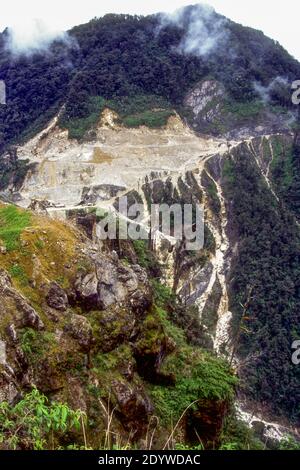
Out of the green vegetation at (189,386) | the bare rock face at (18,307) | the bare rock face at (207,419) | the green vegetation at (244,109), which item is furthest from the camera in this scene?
the green vegetation at (244,109)

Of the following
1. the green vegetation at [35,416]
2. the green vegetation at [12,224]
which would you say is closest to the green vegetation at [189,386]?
the green vegetation at [12,224]

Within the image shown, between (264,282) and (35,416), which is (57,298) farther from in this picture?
(264,282)

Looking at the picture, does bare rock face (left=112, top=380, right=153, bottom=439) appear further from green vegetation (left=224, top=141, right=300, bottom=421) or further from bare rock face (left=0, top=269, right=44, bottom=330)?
green vegetation (left=224, top=141, right=300, bottom=421)

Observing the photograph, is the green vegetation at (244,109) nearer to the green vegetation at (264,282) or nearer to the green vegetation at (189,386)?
the green vegetation at (264,282)

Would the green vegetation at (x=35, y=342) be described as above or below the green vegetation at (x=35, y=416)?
below

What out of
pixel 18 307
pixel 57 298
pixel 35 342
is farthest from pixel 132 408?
pixel 18 307

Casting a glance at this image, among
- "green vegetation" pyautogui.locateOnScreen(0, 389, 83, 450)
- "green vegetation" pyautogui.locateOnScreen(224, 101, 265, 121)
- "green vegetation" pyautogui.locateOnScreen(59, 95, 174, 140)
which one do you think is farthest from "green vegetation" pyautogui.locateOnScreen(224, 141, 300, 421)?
"green vegetation" pyautogui.locateOnScreen(0, 389, 83, 450)
